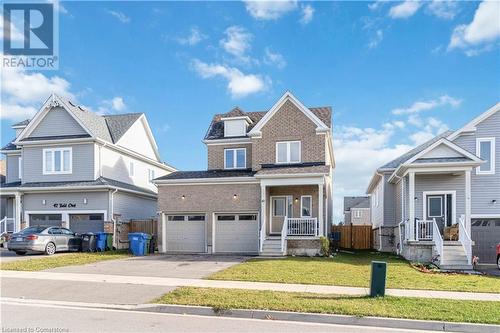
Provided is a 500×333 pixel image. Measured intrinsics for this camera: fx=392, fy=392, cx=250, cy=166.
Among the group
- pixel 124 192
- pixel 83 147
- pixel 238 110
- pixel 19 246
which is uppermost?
pixel 238 110

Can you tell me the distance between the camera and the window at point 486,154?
19.0m

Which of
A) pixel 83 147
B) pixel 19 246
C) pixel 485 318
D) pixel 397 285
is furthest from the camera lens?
pixel 83 147

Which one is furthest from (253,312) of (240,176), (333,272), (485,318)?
(240,176)

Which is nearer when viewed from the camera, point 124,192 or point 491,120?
point 491,120

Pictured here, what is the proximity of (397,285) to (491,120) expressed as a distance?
1282 centimetres

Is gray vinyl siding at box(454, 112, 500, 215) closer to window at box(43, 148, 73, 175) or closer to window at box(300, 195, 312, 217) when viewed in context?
window at box(300, 195, 312, 217)

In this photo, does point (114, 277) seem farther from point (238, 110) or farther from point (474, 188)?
point (474, 188)

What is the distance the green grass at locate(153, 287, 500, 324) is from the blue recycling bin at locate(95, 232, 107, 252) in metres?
13.8

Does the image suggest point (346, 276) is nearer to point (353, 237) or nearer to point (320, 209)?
point (320, 209)

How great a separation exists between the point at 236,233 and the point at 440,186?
10495 millimetres

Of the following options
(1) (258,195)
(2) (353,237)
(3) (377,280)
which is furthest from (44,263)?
(2) (353,237)

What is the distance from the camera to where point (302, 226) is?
20.0m

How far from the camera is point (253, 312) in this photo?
784 cm

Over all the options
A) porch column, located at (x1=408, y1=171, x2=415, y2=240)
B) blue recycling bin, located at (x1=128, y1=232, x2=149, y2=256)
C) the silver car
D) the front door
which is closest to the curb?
porch column, located at (x1=408, y1=171, x2=415, y2=240)
